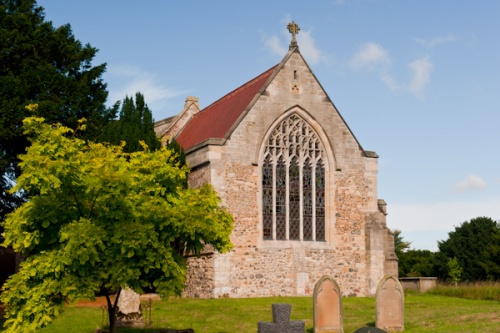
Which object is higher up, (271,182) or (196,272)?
(271,182)

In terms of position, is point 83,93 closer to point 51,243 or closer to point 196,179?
point 196,179

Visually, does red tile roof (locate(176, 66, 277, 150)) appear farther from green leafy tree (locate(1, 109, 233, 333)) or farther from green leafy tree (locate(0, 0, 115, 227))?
green leafy tree (locate(1, 109, 233, 333))

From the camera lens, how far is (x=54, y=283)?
48.8 feet

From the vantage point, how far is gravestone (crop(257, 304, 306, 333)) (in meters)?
16.4

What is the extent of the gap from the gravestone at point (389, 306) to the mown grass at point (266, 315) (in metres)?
0.40

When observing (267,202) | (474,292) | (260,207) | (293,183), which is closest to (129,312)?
(260,207)

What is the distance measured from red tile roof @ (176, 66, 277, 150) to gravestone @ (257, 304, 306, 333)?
13.4 meters

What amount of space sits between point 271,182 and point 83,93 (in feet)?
34.6

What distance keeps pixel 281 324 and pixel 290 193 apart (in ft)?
44.1

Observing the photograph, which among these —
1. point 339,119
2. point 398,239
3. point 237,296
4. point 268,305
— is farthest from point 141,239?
point 398,239

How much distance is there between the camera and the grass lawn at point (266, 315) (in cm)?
1975

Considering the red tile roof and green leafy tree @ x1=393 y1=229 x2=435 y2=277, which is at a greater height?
the red tile roof

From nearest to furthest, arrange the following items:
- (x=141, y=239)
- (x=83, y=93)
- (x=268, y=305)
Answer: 1. (x=141, y=239)
2. (x=268, y=305)
3. (x=83, y=93)

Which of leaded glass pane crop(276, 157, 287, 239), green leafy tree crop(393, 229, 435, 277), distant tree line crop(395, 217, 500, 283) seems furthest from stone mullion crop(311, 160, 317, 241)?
green leafy tree crop(393, 229, 435, 277)
